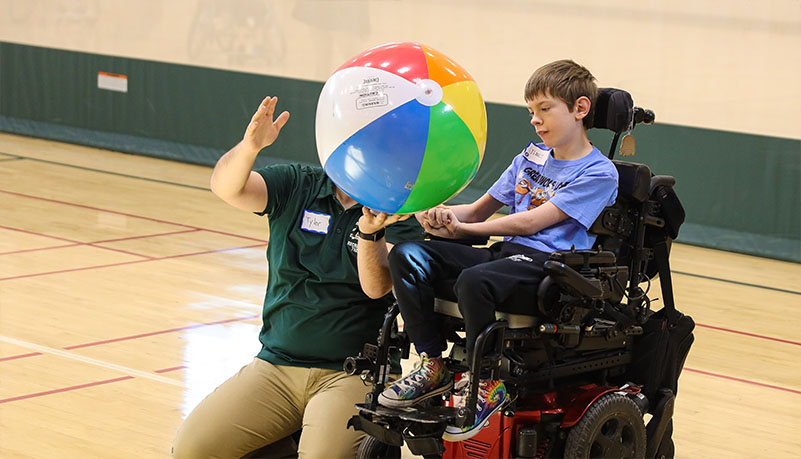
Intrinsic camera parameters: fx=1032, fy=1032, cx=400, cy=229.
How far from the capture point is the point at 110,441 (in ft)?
11.5

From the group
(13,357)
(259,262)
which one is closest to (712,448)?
(13,357)

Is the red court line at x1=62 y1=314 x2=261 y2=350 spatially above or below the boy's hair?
below

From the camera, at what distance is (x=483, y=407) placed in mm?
2656

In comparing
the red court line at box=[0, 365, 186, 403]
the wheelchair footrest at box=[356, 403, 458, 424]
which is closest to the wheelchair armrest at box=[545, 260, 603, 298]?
the wheelchair footrest at box=[356, 403, 458, 424]

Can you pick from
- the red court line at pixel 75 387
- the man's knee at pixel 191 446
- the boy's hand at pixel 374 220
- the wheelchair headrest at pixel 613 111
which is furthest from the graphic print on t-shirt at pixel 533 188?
the red court line at pixel 75 387

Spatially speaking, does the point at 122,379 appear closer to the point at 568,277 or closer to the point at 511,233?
the point at 511,233

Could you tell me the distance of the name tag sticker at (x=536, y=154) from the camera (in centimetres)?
307

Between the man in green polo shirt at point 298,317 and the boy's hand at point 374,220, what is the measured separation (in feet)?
0.13

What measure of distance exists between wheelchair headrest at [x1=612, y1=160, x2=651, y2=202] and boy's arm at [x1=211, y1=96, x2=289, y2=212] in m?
0.99

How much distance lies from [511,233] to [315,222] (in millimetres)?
595

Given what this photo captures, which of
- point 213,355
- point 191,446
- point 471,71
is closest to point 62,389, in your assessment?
point 213,355

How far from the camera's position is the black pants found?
2609mm

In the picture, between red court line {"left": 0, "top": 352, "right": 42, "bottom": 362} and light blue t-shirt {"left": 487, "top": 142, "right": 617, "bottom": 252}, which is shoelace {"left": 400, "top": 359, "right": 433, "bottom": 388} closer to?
light blue t-shirt {"left": 487, "top": 142, "right": 617, "bottom": 252}

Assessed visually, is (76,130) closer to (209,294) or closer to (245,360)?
(209,294)
